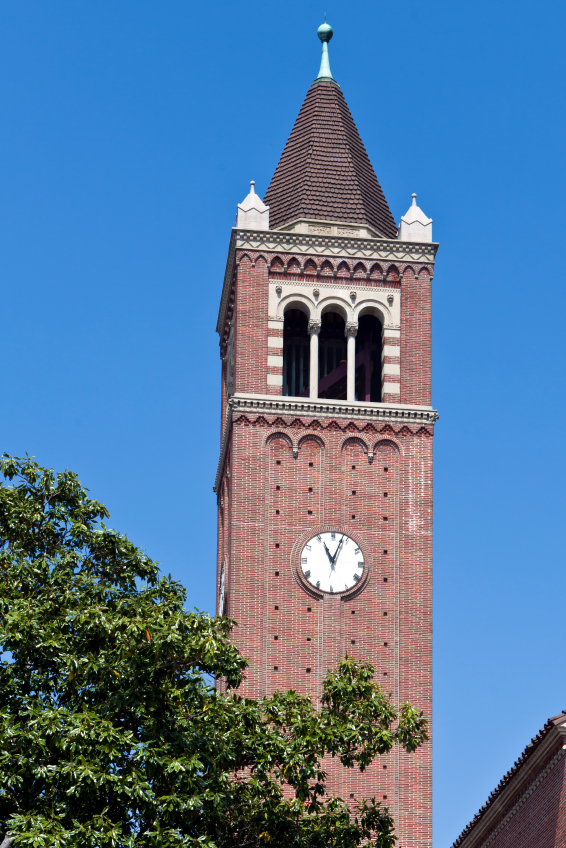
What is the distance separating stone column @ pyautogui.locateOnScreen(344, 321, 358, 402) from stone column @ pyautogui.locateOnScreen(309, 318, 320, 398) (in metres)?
1.00

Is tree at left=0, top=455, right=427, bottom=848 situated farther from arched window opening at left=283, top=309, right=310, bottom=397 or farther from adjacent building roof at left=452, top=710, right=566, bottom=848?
arched window opening at left=283, top=309, right=310, bottom=397

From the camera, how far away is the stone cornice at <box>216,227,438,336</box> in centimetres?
5766

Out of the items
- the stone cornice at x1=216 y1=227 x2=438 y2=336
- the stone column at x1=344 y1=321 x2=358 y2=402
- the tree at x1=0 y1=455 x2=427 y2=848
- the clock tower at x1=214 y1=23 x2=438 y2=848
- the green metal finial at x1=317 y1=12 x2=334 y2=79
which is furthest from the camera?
the green metal finial at x1=317 y1=12 x2=334 y2=79

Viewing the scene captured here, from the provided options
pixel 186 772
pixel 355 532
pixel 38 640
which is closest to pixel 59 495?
pixel 38 640

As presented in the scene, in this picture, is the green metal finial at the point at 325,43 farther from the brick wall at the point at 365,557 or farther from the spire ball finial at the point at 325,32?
the brick wall at the point at 365,557

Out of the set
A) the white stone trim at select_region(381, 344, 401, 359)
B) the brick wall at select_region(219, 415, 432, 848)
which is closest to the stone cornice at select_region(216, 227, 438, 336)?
the white stone trim at select_region(381, 344, 401, 359)

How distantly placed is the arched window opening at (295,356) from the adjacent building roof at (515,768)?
1862 cm

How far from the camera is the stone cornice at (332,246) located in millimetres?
57656

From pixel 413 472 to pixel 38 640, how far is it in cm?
2420

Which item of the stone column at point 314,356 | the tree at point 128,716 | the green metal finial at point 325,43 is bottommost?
the tree at point 128,716


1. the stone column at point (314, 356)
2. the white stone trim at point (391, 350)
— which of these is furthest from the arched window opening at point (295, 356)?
the white stone trim at point (391, 350)

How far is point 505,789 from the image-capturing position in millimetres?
38562

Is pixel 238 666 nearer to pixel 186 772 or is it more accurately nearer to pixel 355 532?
pixel 186 772

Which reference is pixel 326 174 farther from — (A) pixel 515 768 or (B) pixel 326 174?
(A) pixel 515 768
